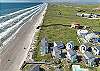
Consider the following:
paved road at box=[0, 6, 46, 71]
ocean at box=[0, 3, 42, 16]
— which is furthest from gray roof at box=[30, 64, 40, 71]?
ocean at box=[0, 3, 42, 16]

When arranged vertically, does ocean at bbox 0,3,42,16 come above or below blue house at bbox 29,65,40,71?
below

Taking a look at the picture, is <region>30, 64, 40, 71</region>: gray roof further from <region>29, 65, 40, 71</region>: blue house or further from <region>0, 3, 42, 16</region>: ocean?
<region>0, 3, 42, 16</region>: ocean

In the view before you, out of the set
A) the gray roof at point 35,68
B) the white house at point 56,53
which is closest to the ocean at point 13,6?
the white house at point 56,53

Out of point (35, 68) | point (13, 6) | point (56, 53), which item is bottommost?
point (13, 6)

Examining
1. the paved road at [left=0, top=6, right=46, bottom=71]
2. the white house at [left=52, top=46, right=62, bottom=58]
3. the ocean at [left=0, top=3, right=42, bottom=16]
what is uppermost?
the white house at [left=52, top=46, right=62, bottom=58]

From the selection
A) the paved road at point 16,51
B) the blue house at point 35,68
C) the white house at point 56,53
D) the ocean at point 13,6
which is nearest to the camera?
the blue house at point 35,68

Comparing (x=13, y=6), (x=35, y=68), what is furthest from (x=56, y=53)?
(x=13, y=6)

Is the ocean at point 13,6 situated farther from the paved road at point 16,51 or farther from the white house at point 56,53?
the white house at point 56,53

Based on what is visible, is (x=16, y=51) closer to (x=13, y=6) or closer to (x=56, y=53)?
(x=56, y=53)

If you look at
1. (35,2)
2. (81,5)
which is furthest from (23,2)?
(81,5)
